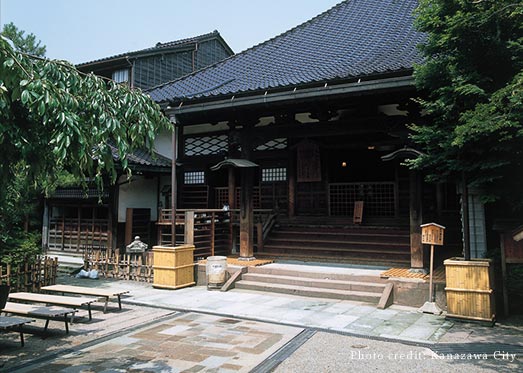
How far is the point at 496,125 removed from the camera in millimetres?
5848

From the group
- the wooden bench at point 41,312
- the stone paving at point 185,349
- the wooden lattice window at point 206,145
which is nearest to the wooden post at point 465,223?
the stone paving at point 185,349

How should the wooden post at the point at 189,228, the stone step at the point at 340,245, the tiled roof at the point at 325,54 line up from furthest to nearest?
the wooden post at the point at 189,228, the stone step at the point at 340,245, the tiled roof at the point at 325,54

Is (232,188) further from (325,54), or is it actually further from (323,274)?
(325,54)

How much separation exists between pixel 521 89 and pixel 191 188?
1100 cm

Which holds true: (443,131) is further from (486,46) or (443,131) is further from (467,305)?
(467,305)

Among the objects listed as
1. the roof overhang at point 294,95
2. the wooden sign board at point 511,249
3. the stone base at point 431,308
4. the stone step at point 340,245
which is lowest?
the stone base at point 431,308

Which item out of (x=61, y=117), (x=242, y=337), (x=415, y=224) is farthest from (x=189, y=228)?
(x=61, y=117)

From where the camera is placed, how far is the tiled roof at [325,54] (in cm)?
1025

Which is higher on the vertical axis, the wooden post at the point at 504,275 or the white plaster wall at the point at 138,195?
the white plaster wall at the point at 138,195

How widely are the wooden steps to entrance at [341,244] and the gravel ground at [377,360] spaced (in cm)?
491

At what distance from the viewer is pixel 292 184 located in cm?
1347

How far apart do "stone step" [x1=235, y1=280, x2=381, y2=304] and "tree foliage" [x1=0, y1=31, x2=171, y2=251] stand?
18.8ft

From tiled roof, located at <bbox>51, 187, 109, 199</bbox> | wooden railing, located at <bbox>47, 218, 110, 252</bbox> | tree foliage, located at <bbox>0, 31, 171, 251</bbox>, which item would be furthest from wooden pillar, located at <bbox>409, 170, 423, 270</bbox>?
tiled roof, located at <bbox>51, 187, 109, 199</bbox>

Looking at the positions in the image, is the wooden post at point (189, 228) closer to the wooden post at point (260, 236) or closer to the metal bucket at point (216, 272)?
the metal bucket at point (216, 272)
